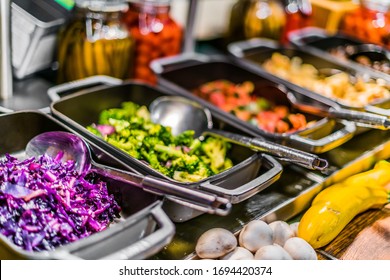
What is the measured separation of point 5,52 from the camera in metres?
1.77

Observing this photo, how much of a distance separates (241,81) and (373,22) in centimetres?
82

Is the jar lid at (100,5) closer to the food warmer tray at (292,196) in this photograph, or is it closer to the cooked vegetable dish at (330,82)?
the cooked vegetable dish at (330,82)

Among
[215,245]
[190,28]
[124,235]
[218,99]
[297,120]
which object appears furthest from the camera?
[190,28]

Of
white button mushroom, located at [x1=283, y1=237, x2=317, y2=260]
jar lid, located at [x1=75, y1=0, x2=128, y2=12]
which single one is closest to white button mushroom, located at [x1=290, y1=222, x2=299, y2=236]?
white button mushroom, located at [x1=283, y1=237, x2=317, y2=260]

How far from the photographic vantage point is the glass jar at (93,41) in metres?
1.90

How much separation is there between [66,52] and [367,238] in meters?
1.25

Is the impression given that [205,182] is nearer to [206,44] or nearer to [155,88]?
[155,88]

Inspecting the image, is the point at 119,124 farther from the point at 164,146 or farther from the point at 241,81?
the point at 241,81

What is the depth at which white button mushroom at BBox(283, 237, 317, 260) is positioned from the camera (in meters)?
1.31

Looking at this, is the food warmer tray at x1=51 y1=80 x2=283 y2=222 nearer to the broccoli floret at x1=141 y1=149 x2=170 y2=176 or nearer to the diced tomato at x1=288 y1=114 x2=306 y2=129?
the broccoli floret at x1=141 y1=149 x2=170 y2=176

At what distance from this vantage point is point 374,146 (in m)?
1.90

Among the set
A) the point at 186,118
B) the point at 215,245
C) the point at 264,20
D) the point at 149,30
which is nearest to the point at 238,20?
the point at 264,20

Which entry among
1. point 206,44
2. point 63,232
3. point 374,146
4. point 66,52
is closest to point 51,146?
point 63,232

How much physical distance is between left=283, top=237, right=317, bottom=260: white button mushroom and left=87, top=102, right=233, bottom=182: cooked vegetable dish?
11.8 inches
